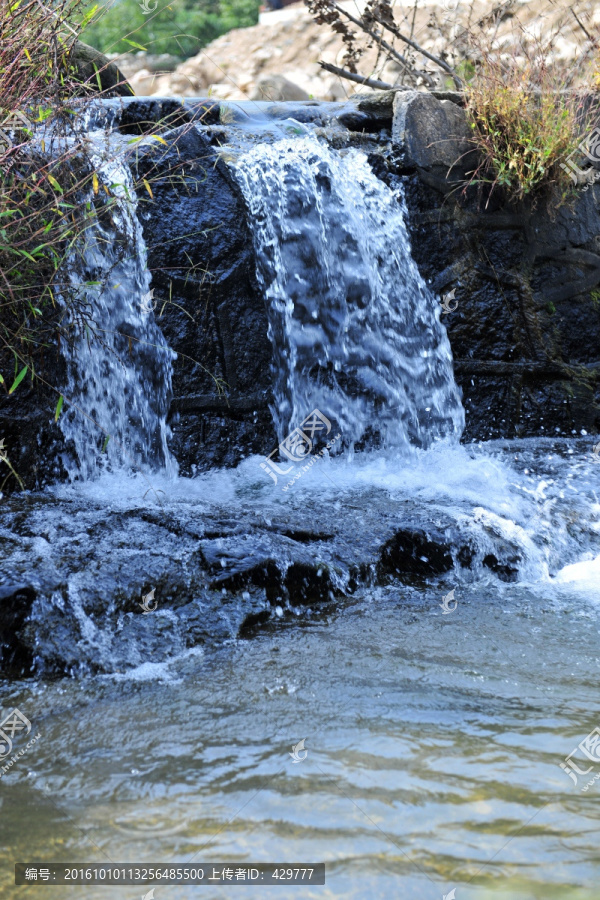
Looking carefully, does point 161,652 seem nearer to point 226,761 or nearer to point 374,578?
point 226,761

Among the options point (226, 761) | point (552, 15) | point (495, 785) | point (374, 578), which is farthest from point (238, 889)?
point (552, 15)

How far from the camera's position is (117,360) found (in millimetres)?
3922

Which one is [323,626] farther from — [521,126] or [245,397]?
[521,126]

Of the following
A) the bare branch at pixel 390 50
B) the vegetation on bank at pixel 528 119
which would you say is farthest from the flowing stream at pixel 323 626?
the bare branch at pixel 390 50

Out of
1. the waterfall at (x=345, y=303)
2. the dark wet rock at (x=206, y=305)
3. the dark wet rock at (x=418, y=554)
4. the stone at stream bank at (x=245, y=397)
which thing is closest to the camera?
the stone at stream bank at (x=245, y=397)

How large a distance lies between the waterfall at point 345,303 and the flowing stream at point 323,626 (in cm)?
1

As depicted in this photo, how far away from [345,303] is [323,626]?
2.39 metres

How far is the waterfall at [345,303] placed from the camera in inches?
174

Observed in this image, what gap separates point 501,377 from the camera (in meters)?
5.01

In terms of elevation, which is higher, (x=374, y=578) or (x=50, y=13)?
(x=50, y=13)

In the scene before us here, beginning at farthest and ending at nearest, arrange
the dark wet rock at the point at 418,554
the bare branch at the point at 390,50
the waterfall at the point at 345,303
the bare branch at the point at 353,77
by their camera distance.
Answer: the bare branch at the point at 390,50 → the bare branch at the point at 353,77 → the waterfall at the point at 345,303 → the dark wet rock at the point at 418,554

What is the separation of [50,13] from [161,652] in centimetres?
246

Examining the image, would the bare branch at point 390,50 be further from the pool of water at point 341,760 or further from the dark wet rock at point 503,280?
the pool of water at point 341,760

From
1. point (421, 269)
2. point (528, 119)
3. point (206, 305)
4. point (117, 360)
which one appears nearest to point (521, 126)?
point (528, 119)
